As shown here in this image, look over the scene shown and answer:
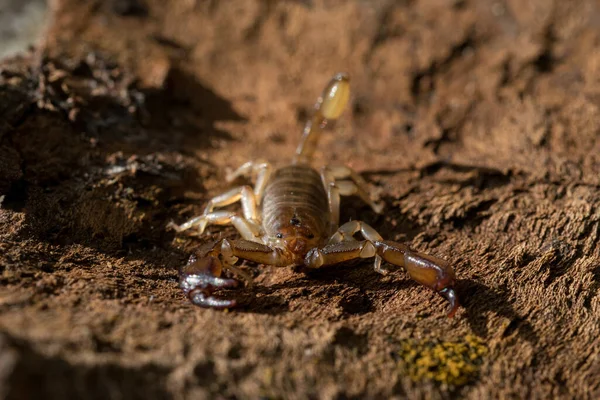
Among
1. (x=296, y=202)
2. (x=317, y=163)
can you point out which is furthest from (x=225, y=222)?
(x=317, y=163)

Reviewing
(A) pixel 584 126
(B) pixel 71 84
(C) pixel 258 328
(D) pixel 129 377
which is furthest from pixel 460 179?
(B) pixel 71 84

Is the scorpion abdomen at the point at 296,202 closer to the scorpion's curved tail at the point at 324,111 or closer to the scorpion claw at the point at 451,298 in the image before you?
the scorpion's curved tail at the point at 324,111

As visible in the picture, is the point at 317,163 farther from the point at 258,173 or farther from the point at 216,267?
the point at 216,267

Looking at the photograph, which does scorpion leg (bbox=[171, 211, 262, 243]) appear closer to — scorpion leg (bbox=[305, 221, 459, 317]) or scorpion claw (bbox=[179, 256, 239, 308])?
scorpion leg (bbox=[305, 221, 459, 317])

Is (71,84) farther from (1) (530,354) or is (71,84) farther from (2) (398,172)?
(1) (530,354)

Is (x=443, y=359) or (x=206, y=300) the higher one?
(x=206, y=300)

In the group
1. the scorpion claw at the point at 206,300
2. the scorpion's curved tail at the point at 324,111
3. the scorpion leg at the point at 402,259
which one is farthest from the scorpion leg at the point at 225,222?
the scorpion's curved tail at the point at 324,111
